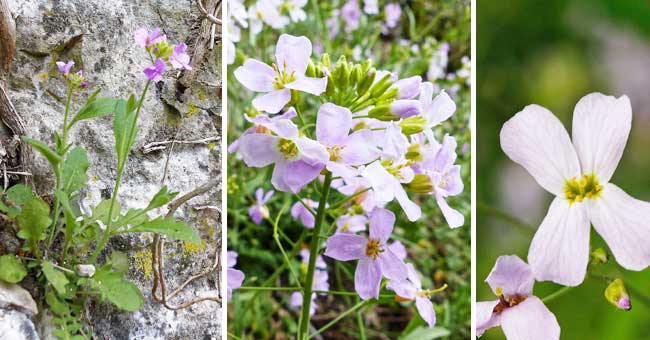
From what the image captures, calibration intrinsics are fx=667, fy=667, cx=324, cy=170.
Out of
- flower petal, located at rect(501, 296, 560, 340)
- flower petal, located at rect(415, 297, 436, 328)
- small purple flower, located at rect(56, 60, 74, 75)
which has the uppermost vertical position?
small purple flower, located at rect(56, 60, 74, 75)

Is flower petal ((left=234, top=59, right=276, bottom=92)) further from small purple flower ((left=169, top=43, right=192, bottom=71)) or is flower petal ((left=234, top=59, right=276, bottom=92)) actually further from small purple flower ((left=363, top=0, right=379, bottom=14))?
small purple flower ((left=363, top=0, right=379, bottom=14))

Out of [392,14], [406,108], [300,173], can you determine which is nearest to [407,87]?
[406,108]

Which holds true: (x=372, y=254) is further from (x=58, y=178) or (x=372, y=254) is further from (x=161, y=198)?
(x=58, y=178)

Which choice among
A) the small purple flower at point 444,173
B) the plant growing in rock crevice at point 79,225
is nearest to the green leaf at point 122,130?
the plant growing in rock crevice at point 79,225

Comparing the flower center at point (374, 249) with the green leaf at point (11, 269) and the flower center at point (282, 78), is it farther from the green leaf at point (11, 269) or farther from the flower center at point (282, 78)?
the green leaf at point (11, 269)

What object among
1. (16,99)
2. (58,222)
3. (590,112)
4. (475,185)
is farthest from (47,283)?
(590,112)

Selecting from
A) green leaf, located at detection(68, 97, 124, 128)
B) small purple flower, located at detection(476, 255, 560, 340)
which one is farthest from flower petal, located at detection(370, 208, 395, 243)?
green leaf, located at detection(68, 97, 124, 128)
